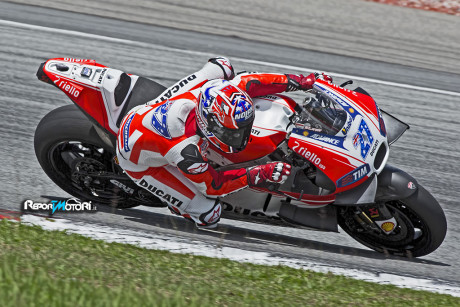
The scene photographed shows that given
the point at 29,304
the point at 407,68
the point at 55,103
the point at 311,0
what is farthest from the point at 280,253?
the point at 311,0

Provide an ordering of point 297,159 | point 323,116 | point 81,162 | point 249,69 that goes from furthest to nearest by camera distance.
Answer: point 249,69 → point 81,162 → point 297,159 → point 323,116

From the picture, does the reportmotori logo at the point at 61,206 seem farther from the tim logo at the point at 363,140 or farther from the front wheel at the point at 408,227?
the tim logo at the point at 363,140

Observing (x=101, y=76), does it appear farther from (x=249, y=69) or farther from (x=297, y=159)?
(x=249, y=69)

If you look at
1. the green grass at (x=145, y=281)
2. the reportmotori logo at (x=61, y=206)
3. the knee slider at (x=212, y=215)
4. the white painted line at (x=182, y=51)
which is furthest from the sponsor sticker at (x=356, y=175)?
the white painted line at (x=182, y=51)

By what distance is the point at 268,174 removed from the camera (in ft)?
16.4

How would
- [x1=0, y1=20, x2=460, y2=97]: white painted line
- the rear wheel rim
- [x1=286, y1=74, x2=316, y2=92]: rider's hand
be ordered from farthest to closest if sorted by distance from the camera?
[x1=0, y1=20, x2=460, y2=97]: white painted line → [x1=286, y1=74, x2=316, y2=92]: rider's hand → the rear wheel rim

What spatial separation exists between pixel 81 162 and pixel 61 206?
1.48 feet

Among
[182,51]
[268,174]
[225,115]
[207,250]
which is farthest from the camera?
[182,51]

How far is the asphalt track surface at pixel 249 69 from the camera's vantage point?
5.85 metres

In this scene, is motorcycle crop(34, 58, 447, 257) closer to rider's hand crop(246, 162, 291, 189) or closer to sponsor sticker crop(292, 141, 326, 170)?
sponsor sticker crop(292, 141, 326, 170)

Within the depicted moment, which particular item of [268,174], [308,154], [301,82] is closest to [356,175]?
[308,154]

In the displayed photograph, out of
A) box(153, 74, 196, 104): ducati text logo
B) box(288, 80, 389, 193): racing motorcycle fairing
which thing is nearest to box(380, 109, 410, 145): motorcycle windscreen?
box(288, 80, 389, 193): racing motorcycle fairing

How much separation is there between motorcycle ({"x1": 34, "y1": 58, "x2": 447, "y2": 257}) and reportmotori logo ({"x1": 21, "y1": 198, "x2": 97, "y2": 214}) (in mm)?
106

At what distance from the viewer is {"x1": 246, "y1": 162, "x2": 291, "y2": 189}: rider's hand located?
494 centimetres
